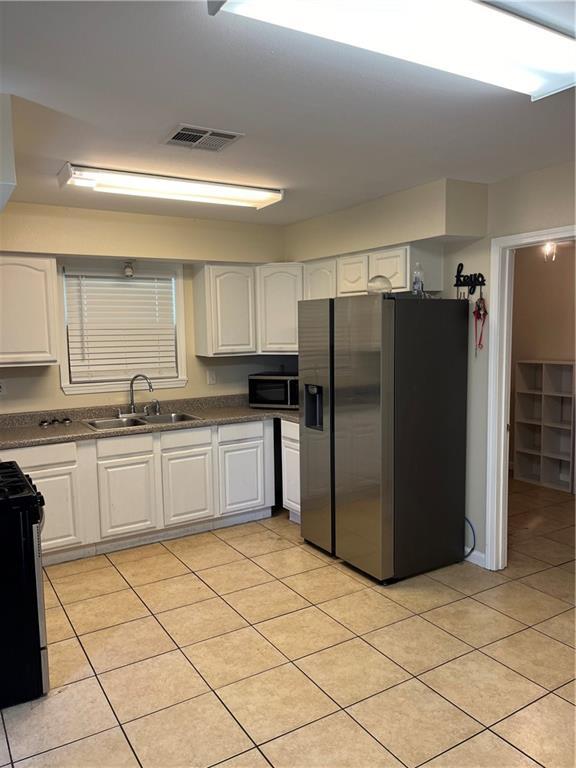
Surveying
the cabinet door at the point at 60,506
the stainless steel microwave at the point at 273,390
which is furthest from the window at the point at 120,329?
the cabinet door at the point at 60,506

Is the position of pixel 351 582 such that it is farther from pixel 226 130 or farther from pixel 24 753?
pixel 226 130

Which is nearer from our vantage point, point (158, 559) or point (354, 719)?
point (354, 719)

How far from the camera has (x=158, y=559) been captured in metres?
3.91

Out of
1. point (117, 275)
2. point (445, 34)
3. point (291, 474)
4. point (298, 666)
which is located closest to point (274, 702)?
point (298, 666)

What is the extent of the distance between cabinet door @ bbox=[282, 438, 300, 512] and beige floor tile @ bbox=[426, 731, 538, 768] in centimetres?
240

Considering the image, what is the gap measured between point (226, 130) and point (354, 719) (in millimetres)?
2531

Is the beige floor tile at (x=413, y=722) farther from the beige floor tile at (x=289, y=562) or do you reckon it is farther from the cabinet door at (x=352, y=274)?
the cabinet door at (x=352, y=274)

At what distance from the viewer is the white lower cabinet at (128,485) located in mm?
3928

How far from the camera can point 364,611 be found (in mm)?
3137

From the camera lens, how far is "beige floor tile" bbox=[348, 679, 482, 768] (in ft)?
6.95

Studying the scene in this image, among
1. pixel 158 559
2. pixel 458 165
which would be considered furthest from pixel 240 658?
pixel 458 165

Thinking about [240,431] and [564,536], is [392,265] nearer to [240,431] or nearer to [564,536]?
[240,431]

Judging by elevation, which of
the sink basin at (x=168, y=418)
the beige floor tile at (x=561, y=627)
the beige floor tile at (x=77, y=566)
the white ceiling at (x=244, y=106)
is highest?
the white ceiling at (x=244, y=106)

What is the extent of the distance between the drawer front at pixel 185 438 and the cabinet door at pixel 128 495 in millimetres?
152
